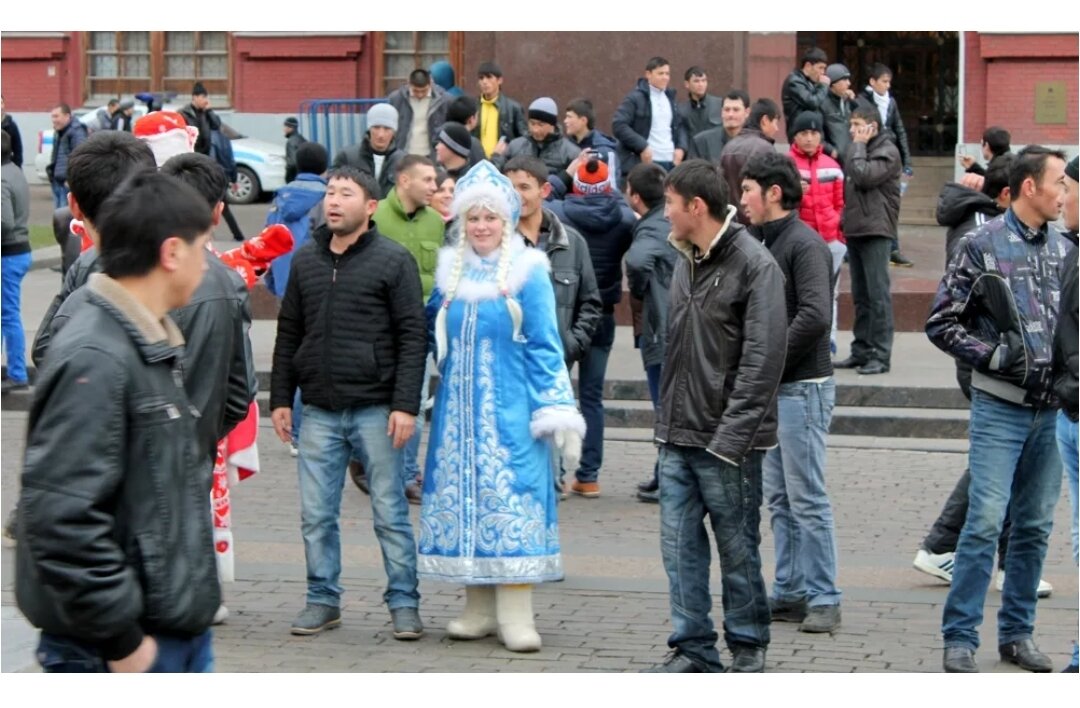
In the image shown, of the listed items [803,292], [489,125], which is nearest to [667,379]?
[803,292]

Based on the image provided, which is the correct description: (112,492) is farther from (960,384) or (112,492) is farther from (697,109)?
(697,109)

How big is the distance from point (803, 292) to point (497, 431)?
1284 millimetres

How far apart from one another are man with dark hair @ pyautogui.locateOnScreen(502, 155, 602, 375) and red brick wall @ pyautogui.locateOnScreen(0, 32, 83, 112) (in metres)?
22.6

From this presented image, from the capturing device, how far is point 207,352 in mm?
4863

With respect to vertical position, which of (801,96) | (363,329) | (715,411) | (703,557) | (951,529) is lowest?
Result: (951,529)

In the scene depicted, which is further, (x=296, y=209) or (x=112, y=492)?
(x=296, y=209)

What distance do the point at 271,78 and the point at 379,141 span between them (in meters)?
15.9

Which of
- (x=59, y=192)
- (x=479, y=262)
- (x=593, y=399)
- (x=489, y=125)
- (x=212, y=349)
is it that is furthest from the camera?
(x=59, y=192)

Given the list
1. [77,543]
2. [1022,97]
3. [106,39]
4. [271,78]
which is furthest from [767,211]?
[106,39]

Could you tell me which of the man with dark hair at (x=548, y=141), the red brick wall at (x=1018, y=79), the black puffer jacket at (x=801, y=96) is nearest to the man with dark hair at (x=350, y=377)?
the man with dark hair at (x=548, y=141)

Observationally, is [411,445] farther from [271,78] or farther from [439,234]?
[271,78]

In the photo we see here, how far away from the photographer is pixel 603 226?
9.38 meters

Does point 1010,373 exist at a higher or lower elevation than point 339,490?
higher

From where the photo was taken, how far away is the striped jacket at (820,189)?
457 inches
